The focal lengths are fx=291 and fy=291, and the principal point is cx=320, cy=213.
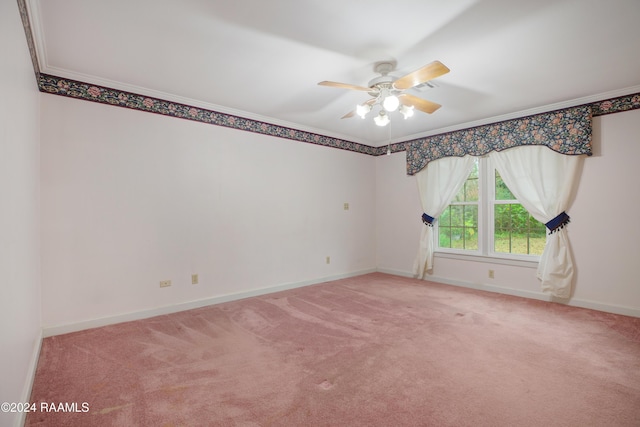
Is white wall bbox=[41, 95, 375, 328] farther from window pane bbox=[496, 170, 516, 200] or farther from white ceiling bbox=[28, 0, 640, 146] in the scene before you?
window pane bbox=[496, 170, 516, 200]

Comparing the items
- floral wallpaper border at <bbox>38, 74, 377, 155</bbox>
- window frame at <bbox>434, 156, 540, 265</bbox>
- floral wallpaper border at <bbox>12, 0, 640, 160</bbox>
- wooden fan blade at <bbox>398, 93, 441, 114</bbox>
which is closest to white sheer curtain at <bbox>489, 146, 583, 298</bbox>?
window frame at <bbox>434, 156, 540, 265</bbox>

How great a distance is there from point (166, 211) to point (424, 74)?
3.06 meters

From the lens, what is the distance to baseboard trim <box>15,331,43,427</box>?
161cm

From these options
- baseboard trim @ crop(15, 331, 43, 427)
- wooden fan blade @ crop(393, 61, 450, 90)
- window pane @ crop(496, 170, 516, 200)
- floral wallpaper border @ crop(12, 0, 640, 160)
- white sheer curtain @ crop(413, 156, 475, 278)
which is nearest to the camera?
baseboard trim @ crop(15, 331, 43, 427)

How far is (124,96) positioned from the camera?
3160 millimetres

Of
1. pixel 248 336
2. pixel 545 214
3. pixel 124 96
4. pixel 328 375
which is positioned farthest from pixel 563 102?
pixel 124 96

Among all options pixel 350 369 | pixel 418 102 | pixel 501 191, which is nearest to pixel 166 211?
pixel 350 369

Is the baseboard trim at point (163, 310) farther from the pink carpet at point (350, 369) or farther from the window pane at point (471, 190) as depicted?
the window pane at point (471, 190)

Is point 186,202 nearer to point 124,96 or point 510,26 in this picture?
point 124,96

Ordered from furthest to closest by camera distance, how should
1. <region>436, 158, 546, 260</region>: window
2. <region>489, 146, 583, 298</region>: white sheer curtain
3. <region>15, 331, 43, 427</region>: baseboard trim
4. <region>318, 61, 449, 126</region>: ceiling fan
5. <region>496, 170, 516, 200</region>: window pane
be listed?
<region>496, 170, 516, 200</region>: window pane, <region>436, 158, 546, 260</region>: window, <region>489, 146, 583, 298</region>: white sheer curtain, <region>318, 61, 449, 126</region>: ceiling fan, <region>15, 331, 43, 427</region>: baseboard trim

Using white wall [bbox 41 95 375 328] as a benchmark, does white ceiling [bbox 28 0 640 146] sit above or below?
above

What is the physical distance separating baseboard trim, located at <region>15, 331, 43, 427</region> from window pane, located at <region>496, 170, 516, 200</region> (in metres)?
5.37

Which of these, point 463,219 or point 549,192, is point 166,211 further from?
point 549,192

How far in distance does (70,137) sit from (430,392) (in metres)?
3.85
